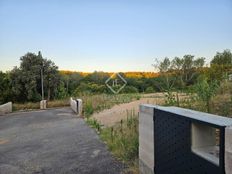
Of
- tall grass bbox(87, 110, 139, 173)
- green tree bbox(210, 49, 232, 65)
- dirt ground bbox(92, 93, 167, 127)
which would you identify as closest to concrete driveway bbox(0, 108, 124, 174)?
tall grass bbox(87, 110, 139, 173)

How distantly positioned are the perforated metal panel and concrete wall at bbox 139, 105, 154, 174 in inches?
7.2

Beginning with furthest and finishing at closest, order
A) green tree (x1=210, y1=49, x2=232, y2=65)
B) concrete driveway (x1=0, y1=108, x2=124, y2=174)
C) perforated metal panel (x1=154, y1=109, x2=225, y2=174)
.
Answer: green tree (x1=210, y1=49, x2=232, y2=65), concrete driveway (x1=0, y1=108, x2=124, y2=174), perforated metal panel (x1=154, y1=109, x2=225, y2=174)

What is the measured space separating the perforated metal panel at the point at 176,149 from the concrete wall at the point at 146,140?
0.18m

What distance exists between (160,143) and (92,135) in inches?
201

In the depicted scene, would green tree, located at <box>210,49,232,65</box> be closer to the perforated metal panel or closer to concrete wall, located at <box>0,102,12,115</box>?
concrete wall, located at <box>0,102,12,115</box>

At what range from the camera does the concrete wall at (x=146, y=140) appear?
4243 millimetres

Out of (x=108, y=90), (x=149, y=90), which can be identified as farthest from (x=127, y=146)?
(x=149, y=90)

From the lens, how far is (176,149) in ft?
11.1

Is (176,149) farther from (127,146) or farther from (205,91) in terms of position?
(127,146)

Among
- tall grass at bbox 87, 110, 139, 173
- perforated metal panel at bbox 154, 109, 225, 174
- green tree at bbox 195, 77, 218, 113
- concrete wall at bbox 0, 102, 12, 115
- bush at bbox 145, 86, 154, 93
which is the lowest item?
concrete wall at bbox 0, 102, 12, 115

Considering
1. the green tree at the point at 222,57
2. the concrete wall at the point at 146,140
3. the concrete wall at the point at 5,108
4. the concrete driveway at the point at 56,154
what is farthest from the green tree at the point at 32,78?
the concrete wall at the point at 146,140

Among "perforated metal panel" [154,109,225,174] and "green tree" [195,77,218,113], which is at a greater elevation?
"green tree" [195,77,218,113]

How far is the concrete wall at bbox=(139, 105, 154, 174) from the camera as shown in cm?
424

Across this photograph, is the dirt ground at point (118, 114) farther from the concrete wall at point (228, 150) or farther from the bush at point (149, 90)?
the bush at point (149, 90)
